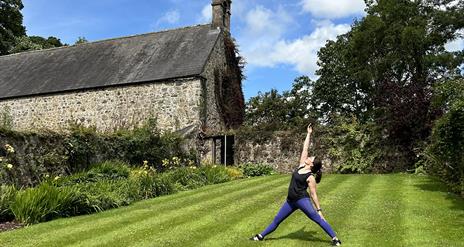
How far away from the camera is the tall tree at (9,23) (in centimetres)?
4306

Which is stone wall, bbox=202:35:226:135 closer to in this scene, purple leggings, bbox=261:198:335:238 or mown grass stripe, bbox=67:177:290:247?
mown grass stripe, bbox=67:177:290:247

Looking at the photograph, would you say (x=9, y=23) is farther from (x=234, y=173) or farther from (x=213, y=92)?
(x=234, y=173)

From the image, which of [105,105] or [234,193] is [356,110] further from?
[234,193]

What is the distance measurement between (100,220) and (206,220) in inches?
90.3

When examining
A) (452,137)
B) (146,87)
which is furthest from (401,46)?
(452,137)

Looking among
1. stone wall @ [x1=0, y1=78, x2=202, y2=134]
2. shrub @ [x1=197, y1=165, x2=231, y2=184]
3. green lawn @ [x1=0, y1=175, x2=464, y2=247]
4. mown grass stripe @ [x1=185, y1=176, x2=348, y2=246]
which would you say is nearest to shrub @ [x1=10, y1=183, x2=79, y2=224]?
green lawn @ [x1=0, y1=175, x2=464, y2=247]

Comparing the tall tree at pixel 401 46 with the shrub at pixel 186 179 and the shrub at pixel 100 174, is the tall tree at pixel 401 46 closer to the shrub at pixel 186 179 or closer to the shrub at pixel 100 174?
the shrub at pixel 186 179

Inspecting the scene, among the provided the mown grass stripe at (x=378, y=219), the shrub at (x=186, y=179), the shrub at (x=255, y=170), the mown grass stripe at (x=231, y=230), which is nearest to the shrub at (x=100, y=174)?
the shrub at (x=186, y=179)

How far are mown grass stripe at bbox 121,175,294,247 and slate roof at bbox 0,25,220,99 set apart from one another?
11.9 metres

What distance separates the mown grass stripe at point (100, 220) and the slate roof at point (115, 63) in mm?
11467

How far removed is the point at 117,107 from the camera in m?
24.5

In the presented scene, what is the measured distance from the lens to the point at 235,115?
88.8ft

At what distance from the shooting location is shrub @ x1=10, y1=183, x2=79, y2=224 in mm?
9195

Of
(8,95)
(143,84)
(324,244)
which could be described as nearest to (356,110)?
(143,84)
